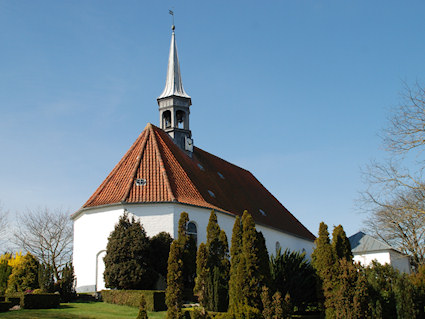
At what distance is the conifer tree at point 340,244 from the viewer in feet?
64.0

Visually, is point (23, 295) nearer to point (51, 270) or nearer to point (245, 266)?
point (51, 270)

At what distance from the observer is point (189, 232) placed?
24.9 metres

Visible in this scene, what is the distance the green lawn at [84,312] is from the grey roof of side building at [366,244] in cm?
2370

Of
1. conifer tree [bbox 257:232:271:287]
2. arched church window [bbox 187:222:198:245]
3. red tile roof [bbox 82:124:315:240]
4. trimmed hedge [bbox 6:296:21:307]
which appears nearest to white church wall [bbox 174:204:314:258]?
arched church window [bbox 187:222:198:245]

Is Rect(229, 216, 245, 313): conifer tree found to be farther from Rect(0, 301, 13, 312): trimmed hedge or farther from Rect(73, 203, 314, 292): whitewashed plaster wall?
Rect(0, 301, 13, 312): trimmed hedge

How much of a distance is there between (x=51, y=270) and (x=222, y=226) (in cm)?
1020

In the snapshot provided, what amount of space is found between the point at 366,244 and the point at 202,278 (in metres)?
23.4

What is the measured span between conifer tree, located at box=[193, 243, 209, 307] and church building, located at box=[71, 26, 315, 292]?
5.00 metres

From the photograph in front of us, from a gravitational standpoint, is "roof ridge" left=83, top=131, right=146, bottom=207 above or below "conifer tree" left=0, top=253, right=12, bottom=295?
above

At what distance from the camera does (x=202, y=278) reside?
18734 mm

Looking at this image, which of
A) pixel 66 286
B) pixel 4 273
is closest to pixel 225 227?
pixel 66 286

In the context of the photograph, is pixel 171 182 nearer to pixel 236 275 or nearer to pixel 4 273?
pixel 236 275

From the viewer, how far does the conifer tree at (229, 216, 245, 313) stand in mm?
16703

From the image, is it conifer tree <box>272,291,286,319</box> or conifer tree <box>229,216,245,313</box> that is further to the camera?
conifer tree <box>229,216,245,313</box>
